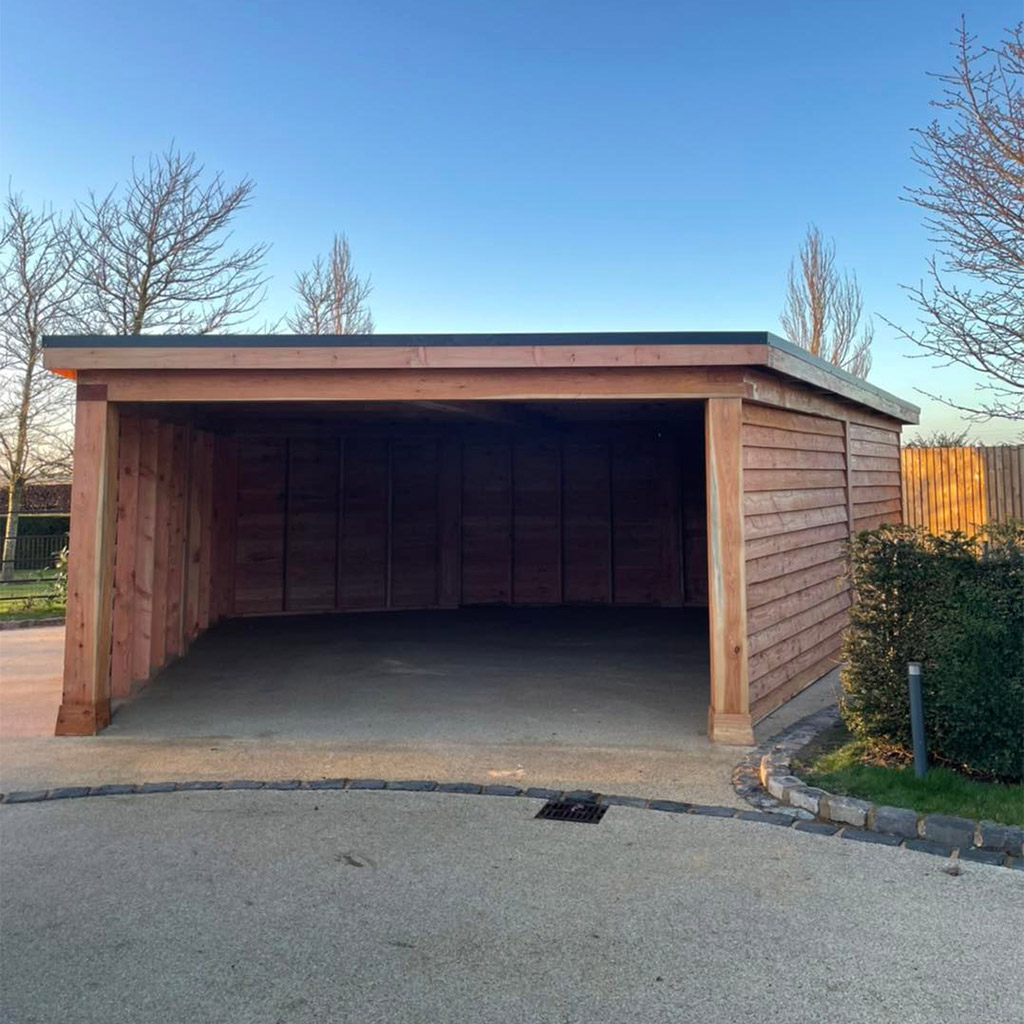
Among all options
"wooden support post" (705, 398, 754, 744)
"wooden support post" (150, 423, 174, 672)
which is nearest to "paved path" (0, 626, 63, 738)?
"wooden support post" (150, 423, 174, 672)

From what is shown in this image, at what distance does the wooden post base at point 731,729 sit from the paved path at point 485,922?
4.41ft

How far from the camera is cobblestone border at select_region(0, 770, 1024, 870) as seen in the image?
3.53m

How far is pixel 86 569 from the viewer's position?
5184 mm

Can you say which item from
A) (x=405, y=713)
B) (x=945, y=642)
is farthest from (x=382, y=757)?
(x=945, y=642)

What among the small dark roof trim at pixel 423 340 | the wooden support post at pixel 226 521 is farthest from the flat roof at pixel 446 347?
the wooden support post at pixel 226 521

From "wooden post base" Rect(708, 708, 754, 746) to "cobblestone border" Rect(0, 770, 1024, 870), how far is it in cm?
111

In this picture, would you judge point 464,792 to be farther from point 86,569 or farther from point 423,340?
point 86,569

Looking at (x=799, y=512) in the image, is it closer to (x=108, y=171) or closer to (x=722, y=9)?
(x=722, y=9)

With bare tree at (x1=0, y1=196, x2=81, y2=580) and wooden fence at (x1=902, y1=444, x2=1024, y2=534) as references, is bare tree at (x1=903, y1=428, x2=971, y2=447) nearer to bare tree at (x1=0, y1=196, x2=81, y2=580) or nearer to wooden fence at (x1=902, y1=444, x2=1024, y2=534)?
wooden fence at (x1=902, y1=444, x2=1024, y2=534)

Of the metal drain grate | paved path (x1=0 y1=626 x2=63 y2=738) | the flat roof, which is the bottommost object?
the metal drain grate

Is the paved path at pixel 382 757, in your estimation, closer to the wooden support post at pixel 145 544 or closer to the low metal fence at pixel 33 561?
the wooden support post at pixel 145 544

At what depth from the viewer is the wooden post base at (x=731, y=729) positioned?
4.85 meters

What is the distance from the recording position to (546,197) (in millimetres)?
13266

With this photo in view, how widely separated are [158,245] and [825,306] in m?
14.5
